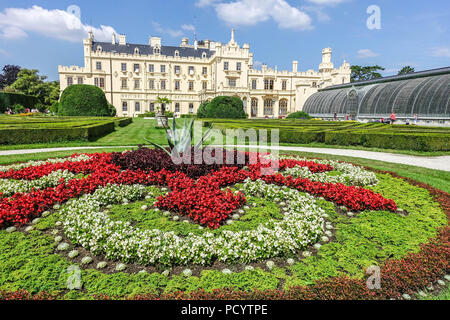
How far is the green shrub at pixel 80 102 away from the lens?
26.5 meters

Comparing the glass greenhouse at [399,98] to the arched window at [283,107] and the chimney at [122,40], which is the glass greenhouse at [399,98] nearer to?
the arched window at [283,107]

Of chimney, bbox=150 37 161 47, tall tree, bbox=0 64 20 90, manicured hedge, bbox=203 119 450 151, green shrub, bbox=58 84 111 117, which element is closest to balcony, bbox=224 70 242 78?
chimney, bbox=150 37 161 47

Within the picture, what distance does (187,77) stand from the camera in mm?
52188

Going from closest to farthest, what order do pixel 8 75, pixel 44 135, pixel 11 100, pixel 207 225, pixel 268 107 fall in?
1. pixel 207 225
2. pixel 44 135
3. pixel 11 100
4. pixel 268 107
5. pixel 8 75

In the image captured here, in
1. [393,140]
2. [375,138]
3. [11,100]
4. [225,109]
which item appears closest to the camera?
[393,140]

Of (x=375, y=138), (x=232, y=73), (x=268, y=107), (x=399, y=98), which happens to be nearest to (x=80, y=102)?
(x=375, y=138)

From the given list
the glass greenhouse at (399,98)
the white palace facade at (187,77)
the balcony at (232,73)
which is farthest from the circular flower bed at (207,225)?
the balcony at (232,73)

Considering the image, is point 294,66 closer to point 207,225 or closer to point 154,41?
point 154,41

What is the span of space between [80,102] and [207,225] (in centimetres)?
2657

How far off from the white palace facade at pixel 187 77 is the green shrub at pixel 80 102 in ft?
68.7

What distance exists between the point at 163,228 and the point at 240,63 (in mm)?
47071

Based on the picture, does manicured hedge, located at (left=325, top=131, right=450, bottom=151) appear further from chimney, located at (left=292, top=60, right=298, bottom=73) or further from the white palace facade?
chimney, located at (left=292, top=60, right=298, bottom=73)

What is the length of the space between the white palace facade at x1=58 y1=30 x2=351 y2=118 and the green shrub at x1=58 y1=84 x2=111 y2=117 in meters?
20.9
